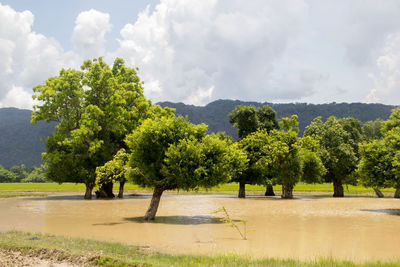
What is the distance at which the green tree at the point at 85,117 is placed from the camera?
45.8 metres

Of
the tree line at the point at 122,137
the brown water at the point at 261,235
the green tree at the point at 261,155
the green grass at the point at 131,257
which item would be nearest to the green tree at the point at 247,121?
the tree line at the point at 122,137

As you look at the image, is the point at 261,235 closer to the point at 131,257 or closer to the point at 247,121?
the point at 131,257

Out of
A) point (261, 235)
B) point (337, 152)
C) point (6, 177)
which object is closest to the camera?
point (261, 235)

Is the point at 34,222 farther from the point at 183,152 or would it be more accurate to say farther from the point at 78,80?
the point at 78,80

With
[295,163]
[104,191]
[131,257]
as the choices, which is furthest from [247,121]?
[131,257]

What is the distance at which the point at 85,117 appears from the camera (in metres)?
44.5

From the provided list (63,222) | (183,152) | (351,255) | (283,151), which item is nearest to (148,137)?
(183,152)

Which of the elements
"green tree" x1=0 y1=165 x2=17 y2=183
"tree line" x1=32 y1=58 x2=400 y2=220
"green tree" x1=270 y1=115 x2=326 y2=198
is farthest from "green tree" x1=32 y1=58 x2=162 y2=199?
"green tree" x1=0 y1=165 x2=17 y2=183

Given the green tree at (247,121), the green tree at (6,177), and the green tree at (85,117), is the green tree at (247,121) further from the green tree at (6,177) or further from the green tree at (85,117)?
the green tree at (6,177)

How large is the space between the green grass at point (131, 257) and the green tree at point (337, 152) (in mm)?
45880

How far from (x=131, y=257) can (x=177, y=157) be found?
35.4ft

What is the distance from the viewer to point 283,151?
153 feet

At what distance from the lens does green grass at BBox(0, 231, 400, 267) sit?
1030 centimetres

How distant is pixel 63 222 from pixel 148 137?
7.60 m
